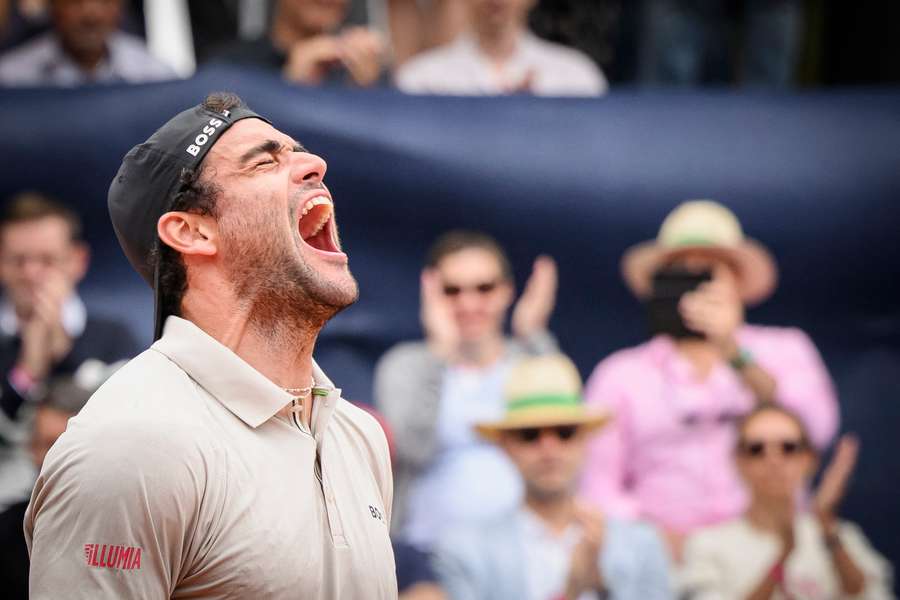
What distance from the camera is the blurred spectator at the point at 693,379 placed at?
4160mm

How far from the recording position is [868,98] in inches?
176

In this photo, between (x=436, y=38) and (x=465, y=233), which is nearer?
(x=465, y=233)

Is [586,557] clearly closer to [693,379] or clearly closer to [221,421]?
[693,379]

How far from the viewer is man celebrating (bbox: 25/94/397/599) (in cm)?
162

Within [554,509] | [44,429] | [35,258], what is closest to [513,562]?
[554,509]

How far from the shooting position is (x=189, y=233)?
188 centimetres

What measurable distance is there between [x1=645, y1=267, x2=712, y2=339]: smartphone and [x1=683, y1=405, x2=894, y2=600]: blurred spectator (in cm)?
35

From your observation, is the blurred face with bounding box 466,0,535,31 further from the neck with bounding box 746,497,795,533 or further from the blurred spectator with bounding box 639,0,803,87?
the neck with bounding box 746,497,795,533

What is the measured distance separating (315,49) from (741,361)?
67.3 inches

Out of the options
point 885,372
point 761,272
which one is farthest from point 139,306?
point 885,372

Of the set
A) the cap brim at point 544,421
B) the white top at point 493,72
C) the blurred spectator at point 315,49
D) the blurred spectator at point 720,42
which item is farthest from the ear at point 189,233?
the blurred spectator at point 720,42

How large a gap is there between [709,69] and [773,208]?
70.1 inches

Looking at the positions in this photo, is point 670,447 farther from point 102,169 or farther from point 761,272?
point 102,169

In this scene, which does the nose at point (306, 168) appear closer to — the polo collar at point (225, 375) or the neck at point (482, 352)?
the polo collar at point (225, 375)
